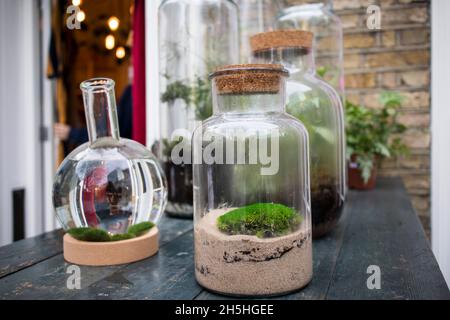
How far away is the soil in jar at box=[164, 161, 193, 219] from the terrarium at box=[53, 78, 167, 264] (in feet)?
1.00

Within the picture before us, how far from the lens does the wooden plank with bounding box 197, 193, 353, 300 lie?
0.59 m

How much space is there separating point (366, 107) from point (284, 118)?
134 centimetres

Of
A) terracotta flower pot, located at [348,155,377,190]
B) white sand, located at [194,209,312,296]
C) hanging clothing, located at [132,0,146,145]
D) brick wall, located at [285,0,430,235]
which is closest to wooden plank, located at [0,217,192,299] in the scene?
white sand, located at [194,209,312,296]

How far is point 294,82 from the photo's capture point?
897mm

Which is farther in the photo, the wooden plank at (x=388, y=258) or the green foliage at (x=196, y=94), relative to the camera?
the green foliage at (x=196, y=94)

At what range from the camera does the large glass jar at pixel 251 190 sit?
0.58 meters

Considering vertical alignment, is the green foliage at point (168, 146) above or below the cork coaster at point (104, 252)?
above

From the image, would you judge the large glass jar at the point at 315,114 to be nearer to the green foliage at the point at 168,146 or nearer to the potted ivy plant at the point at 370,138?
the green foliage at the point at 168,146

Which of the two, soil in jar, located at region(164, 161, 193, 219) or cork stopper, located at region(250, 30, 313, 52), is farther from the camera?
soil in jar, located at region(164, 161, 193, 219)

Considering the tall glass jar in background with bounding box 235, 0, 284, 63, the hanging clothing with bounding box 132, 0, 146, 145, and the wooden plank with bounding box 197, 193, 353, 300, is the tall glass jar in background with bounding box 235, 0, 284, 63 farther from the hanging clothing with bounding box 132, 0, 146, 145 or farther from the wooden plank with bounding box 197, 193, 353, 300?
the wooden plank with bounding box 197, 193, 353, 300

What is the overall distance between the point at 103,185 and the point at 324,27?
0.94m

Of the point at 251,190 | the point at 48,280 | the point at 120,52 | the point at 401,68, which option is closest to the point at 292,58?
the point at 251,190

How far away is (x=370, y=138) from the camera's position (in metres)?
1.66

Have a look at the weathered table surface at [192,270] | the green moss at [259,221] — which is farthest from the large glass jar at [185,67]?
the green moss at [259,221]
